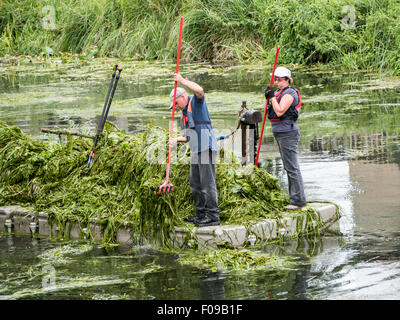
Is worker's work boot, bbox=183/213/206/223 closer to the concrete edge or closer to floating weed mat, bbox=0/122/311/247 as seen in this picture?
floating weed mat, bbox=0/122/311/247

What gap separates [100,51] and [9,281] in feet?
76.6

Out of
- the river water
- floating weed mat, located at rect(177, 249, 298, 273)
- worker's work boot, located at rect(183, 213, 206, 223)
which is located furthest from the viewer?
worker's work boot, located at rect(183, 213, 206, 223)

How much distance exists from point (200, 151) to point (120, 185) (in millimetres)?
1558

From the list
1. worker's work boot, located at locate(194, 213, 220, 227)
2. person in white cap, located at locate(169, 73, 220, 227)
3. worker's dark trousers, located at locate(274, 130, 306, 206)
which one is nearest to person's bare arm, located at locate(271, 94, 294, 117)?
worker's dark trousers, located at locate(274, 130, 306, 206)

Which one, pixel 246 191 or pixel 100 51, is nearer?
pixel 246 191

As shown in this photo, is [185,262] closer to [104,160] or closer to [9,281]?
[9,281]

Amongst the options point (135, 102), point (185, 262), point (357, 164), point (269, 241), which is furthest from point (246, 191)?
point (135, 102)

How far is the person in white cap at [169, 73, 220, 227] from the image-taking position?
799 cm

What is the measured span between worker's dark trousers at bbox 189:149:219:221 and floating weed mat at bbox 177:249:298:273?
0.60m

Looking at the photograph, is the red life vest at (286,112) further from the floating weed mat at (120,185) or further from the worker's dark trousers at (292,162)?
the floating weed mat at (120,185)

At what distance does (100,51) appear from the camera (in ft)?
98.2

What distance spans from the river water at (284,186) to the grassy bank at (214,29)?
1409 mm

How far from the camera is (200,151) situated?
8.12 metres

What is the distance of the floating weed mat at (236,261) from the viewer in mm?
7438
